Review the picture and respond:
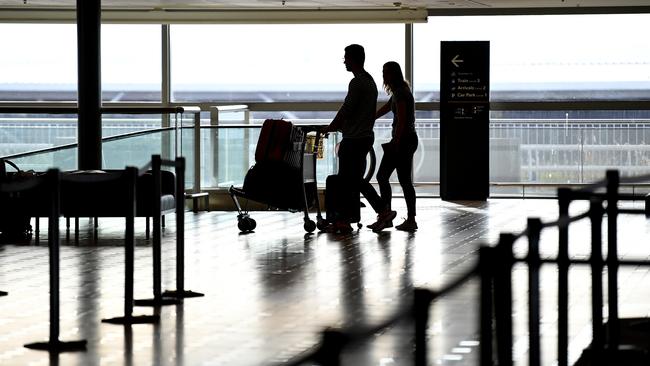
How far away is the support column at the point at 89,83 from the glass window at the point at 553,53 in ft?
18.8

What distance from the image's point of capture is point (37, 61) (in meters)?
17.9

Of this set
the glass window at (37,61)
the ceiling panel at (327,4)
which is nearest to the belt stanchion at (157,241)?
the ceiling panel at (327,4)

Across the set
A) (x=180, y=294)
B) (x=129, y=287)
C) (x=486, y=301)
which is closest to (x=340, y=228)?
(x=180, y=294)

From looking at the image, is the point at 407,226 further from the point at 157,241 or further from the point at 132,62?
the point at 132,62

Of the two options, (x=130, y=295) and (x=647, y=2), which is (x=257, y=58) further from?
(x=130, y=295)

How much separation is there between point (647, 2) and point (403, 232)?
6317 millimetres

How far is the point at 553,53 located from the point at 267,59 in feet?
12.5

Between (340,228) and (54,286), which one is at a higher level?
(54,286)

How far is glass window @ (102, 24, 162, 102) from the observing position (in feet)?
A: 56.4

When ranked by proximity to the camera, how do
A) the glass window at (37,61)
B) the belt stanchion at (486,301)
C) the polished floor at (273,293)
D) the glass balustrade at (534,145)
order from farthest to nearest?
the glass window at (37,61) → the glass balustrade at (534,145) → the polished floor at (273,293) → the belt stanchion at (486,301)

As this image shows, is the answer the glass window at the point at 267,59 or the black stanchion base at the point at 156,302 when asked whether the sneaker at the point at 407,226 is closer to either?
the black stanchion base at the point at 156,302

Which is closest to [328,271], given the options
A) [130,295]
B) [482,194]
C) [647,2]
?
[130,295]

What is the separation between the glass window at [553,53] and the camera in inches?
653

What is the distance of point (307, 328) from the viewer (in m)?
5.71
